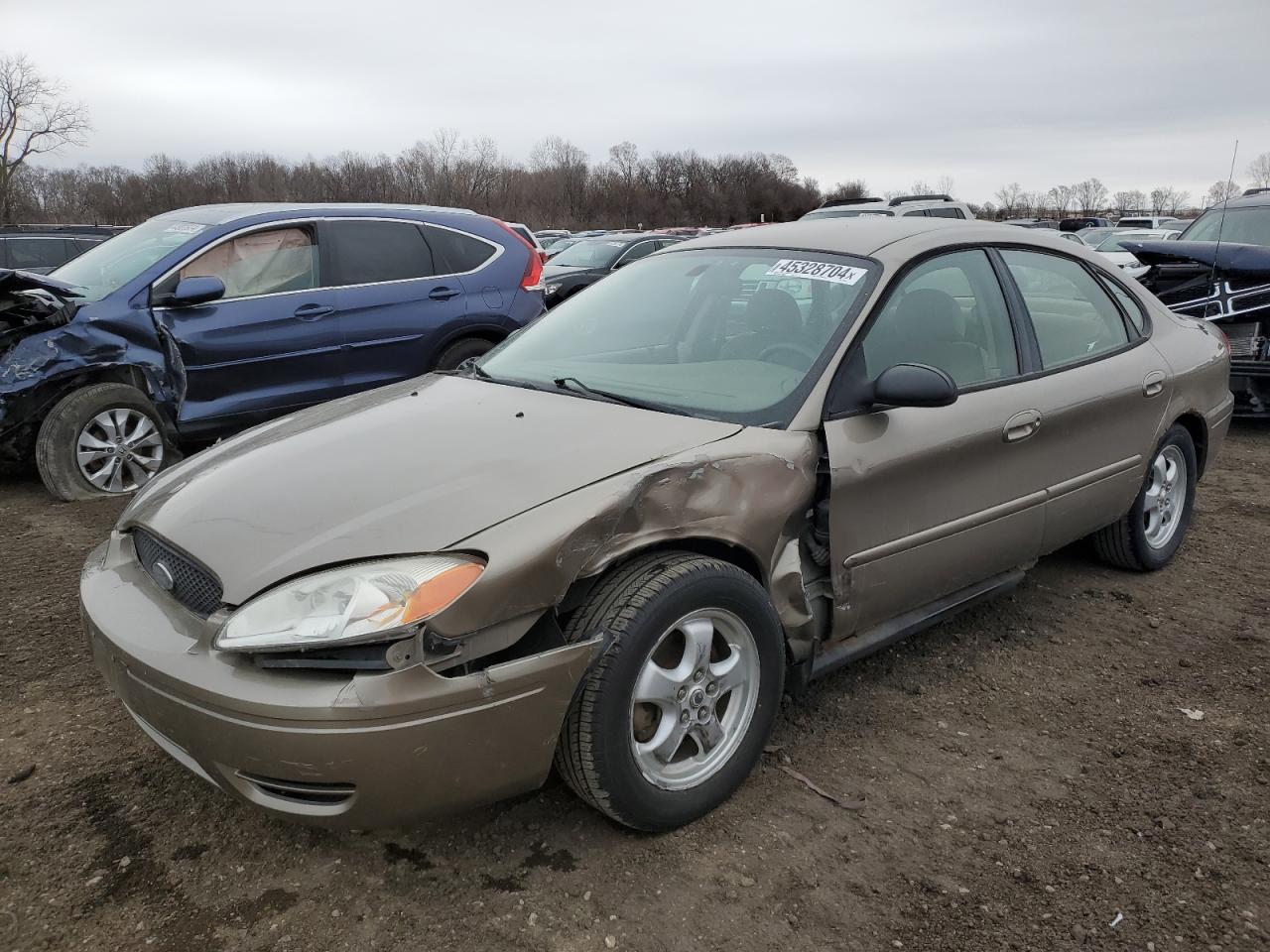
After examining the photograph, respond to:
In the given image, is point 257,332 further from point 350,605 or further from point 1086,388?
point 1086,388

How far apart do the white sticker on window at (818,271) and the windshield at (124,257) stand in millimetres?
4347

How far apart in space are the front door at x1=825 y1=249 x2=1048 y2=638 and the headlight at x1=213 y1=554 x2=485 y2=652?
1211 millimetres

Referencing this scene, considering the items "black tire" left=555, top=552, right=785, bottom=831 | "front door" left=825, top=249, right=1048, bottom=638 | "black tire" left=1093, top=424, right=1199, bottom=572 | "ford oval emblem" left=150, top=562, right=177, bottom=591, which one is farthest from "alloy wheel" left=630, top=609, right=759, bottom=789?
"black tire" left=1093, top=424, right=1199, bottom=572

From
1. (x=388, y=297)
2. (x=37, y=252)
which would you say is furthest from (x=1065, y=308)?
(x=37, y=252)

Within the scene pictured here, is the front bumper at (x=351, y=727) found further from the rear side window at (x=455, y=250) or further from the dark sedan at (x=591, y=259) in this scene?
the dark sedan at (x=591, y=259)

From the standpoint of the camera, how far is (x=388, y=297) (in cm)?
642

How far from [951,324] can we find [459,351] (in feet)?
13.9

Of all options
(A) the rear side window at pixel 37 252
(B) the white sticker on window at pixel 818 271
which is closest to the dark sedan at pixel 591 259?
(A) the rear side window at pixel 37 252

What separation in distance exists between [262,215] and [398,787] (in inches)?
202

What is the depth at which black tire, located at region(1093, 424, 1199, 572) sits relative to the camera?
164 inches

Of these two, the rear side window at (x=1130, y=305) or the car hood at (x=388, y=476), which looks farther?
the rear side window at (x=1130, y=305)

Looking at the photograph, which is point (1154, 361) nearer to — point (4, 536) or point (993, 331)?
point (993, 331)

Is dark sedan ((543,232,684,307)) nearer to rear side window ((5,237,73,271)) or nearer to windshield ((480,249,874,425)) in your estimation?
rear side window ((5,237,73,271))

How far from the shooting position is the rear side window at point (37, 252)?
603 inches
